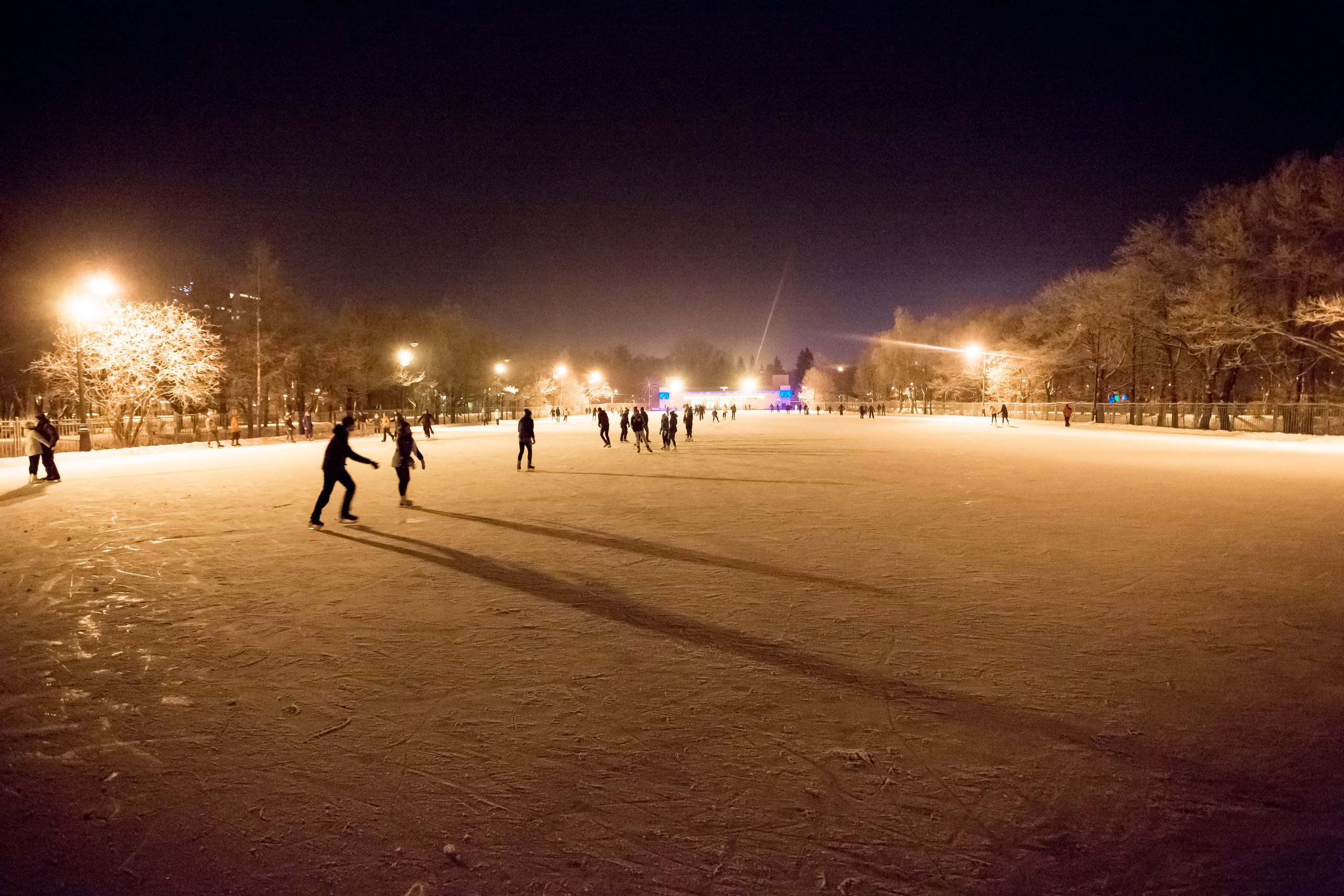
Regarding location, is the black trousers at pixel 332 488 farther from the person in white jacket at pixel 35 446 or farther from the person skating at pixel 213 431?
the person skating at pixel 213 431

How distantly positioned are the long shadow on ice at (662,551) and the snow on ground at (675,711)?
0.08 m

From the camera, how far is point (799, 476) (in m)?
17.9

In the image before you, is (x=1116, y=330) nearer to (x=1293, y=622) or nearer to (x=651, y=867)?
(x=1293, y=622)

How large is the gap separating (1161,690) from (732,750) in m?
2.80

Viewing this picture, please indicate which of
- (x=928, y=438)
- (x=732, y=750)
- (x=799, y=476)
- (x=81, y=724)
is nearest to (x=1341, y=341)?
(x=928, y=438)

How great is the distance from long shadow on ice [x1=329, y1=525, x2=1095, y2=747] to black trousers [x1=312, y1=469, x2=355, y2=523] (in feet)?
7.20

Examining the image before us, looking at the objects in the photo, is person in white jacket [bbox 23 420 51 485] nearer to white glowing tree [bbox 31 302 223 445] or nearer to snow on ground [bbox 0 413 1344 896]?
snow on ground [bbox 0 413 1344 896]

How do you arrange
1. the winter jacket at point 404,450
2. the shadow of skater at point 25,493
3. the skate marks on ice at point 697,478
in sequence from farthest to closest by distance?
the skate marks on ice at point 697,478 < the shadow of skater at point 25,493 < the winter jacket at point 404,450

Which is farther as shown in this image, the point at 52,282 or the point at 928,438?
the point at 52,282

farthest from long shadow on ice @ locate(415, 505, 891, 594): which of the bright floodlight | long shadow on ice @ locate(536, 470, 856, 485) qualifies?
the bright floodlight

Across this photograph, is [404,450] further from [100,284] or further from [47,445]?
[100,284]

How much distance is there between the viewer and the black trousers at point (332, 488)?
10.4m

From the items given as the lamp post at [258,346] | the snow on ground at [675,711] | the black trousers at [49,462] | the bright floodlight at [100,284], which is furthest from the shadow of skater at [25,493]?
the lamp post at [258,346]

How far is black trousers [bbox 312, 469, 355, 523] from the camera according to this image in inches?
409
